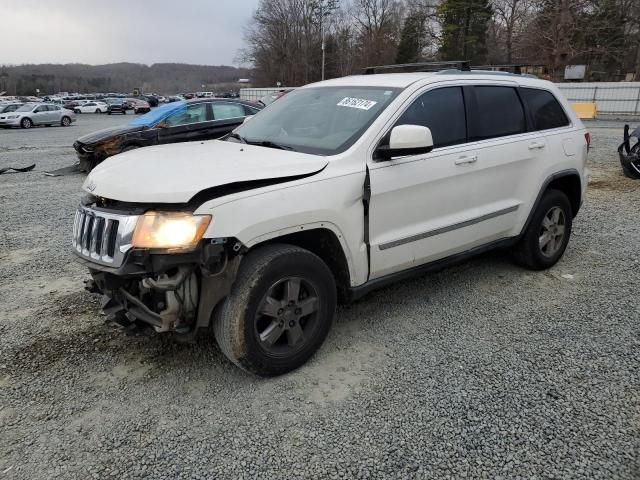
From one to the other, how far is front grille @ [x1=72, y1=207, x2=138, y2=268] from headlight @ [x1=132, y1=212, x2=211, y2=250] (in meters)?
0.07

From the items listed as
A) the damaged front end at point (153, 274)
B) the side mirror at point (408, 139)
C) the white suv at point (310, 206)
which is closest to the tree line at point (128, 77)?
the white suv at point (310, 206)

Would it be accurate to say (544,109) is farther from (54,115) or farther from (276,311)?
(54,115)

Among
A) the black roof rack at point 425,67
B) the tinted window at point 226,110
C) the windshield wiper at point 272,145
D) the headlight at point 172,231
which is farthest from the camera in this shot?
the tinted window at point 226,110

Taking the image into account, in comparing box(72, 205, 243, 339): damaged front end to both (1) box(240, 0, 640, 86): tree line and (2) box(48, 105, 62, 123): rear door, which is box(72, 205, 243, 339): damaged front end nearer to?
(1) box(240, 0, 640, 86): tree line

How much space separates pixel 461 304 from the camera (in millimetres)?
4145

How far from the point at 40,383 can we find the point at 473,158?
3415 millimetres

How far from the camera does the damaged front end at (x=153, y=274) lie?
8.55 ft

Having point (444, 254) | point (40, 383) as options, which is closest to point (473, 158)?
point (444, 254)

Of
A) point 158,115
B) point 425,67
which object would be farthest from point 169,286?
point 158,115

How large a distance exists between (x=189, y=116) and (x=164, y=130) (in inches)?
27.0

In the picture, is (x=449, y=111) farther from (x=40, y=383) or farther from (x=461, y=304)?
(x=40, y=383)

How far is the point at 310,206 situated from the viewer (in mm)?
2969

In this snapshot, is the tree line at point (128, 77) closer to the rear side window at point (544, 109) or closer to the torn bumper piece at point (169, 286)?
the rear side window at point (544, 109)

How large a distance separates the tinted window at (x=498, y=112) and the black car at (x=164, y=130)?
7.58 m
